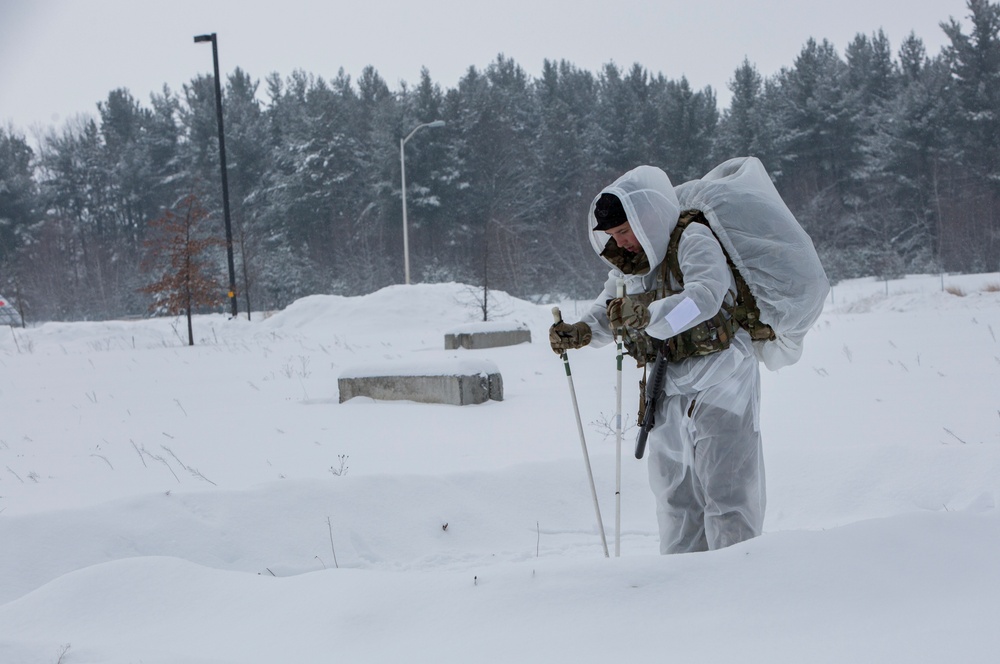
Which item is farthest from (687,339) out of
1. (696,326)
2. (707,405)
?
(707,405)

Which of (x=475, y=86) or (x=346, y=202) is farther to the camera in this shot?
(x=475, y=86)

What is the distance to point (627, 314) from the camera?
10.2 ft

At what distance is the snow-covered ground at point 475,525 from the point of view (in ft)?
7.73

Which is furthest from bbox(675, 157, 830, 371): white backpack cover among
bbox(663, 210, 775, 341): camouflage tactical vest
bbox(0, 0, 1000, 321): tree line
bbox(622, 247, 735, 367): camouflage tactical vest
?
bbox(0, 0, 1000, 321): tree line

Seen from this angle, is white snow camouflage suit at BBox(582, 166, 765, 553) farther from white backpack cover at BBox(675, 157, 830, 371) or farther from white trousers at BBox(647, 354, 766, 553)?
white backpack cover at BBox(675, 157, 830, 371)

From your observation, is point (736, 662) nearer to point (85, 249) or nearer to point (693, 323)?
point (693, 323)

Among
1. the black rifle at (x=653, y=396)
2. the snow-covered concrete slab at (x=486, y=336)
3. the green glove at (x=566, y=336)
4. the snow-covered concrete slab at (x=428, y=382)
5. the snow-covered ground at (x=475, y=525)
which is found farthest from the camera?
the snow-covered concrete slab at (x=486, y=336)

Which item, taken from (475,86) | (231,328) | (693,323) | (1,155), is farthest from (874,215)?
(1,155)

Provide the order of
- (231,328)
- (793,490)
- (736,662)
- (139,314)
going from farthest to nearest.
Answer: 1. (139,314)
2. (231,328)
3. (793,490)
4. (736,662)

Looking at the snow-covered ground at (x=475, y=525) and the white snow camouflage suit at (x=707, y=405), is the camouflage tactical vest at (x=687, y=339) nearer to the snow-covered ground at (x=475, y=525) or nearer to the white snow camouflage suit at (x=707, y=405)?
the white snow camouflage suit at (x=707, y=405)

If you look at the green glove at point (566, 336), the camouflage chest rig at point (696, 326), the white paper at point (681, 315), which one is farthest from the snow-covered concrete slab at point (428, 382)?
the white paper at point (681, 315)

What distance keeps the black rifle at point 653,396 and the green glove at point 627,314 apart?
0.28 metres

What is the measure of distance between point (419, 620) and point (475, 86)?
45.3 m

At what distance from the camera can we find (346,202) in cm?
4172
